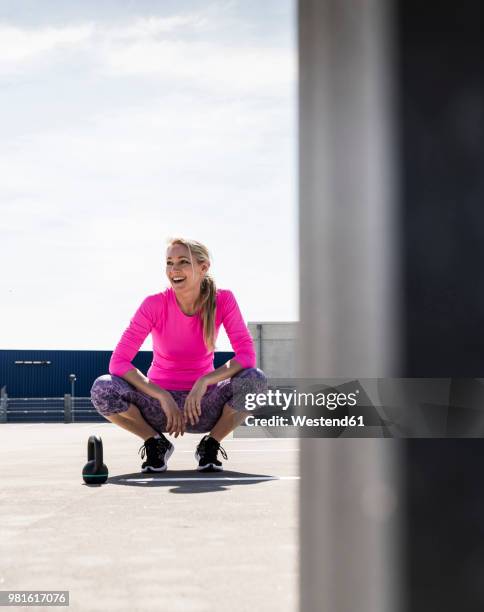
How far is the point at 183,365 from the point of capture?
173 inches

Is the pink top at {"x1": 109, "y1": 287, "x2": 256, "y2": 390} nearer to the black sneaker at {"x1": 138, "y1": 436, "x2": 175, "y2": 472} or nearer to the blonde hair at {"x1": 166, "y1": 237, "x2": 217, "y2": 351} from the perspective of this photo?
the blonde hair at {"x1": 166, "y1": 237, "x2": 217, "y2": 351}

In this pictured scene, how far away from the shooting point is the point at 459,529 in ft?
2.80

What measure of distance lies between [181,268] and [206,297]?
223 millimetres

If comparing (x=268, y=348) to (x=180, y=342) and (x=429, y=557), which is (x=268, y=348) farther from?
(x=429, y=557)

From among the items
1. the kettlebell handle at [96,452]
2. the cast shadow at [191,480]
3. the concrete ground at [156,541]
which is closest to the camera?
the concrete ground at [156,541]

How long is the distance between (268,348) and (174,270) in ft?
50.4

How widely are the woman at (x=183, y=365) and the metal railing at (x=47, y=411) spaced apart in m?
16.1

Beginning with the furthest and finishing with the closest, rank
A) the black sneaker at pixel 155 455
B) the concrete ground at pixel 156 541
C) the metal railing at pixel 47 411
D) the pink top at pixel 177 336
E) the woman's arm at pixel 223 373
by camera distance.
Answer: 1. the metal railing at pixel 47 411
2. the pink top at pixel 177 336
3. the black sneaker at pixel 155 455
4. the woman's arm at pixel 223 373
5. the concrete ground at pixel 156 541

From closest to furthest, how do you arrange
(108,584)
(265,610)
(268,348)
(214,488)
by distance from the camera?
(265,610)
(108,584)
(214,488)
(268,348)

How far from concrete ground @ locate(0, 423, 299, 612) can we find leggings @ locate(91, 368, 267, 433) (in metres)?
0.47

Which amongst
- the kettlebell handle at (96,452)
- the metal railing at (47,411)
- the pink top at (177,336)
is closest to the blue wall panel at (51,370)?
the metal railing at (47,411)

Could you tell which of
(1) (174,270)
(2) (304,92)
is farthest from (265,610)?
(1) (174,270)

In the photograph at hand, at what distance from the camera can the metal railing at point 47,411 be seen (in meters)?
21.8

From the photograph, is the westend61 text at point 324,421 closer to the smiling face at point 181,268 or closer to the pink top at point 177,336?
the smiling face at point 181,268
